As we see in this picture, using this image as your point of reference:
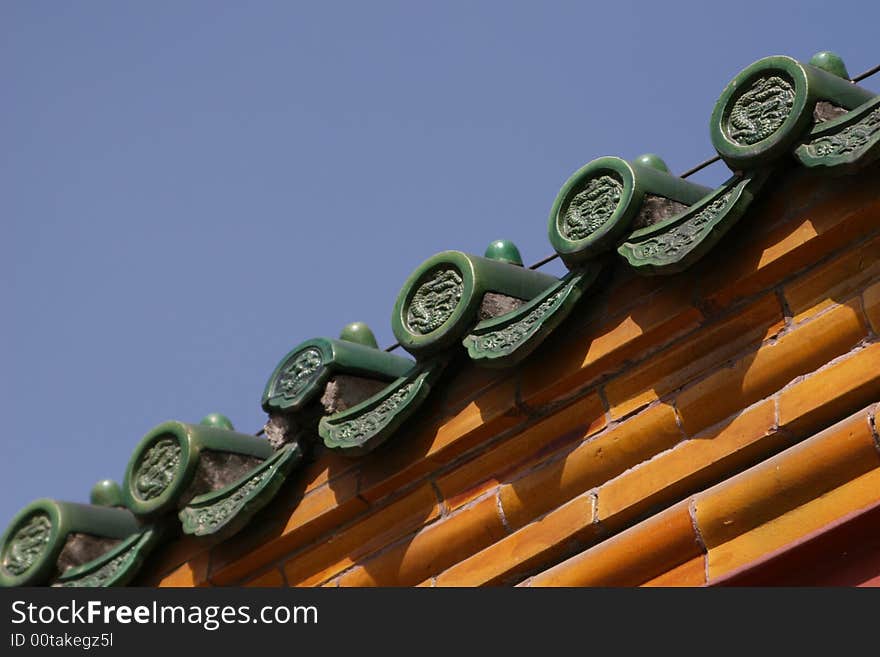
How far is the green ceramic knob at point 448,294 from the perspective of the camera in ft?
17.5

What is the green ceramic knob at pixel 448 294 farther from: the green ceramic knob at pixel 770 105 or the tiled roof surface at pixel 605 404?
the green ceramic knob at pixel 770 105

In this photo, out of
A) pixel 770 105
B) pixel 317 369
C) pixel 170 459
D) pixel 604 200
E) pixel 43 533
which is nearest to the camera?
pixel 770 105

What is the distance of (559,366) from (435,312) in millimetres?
444

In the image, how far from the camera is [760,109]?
4.84 metres

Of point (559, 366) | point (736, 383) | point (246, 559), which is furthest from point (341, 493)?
point (736, 383)

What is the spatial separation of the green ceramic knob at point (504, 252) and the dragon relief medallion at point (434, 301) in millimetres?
215

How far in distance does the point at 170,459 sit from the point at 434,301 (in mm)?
1189

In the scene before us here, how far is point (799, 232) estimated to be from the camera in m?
4.77

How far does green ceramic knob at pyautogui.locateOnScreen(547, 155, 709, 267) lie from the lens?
16.4 feet

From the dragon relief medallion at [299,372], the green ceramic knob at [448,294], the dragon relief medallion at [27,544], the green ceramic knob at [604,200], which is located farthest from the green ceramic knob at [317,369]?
the dragon relief medallion at [27,544]

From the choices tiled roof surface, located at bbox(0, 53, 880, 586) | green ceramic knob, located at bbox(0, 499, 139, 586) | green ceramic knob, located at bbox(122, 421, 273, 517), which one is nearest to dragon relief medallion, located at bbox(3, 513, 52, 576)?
green ceramic knob, located at bbox(0, 499, 139, 586)

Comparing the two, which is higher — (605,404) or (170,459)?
(170,459)

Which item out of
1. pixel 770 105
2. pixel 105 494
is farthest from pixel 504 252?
pixel 105 494

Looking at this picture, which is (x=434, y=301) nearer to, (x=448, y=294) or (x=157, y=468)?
(x=448, y=294)
